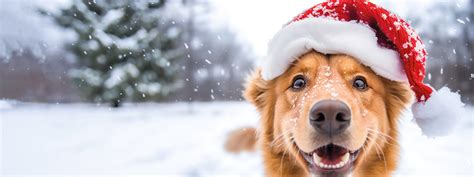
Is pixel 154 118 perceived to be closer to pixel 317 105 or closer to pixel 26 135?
pixel 26 135

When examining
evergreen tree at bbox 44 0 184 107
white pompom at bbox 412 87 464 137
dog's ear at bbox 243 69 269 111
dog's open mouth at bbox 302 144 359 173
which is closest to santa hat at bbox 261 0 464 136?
white pompom at bbox 412 87 464 137

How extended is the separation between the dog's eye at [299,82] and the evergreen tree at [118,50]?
13.2 m

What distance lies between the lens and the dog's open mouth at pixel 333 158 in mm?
2340

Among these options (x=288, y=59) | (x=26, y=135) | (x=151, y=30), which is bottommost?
(x=288, y=59)

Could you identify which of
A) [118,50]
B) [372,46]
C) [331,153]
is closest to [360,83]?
[372,46]

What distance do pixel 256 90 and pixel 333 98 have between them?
1.20 metres

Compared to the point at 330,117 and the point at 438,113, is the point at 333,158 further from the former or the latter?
the point at 438,113

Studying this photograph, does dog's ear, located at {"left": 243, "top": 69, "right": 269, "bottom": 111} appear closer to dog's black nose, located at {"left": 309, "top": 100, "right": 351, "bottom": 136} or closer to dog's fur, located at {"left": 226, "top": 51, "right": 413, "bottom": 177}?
Answer: dog's fur, located at {"left": 226, "top": 51, "right": 413, "bottom": 177}

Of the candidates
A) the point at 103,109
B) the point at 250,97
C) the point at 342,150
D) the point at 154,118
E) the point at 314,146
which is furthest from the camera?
the point at 103,109

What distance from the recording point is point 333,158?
7.74ft

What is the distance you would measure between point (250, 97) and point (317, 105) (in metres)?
1.29

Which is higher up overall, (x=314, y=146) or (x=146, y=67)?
(x=146, y=67)

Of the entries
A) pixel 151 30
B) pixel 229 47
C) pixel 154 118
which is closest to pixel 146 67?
pixel 151 30

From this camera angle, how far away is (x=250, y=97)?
327 cm
